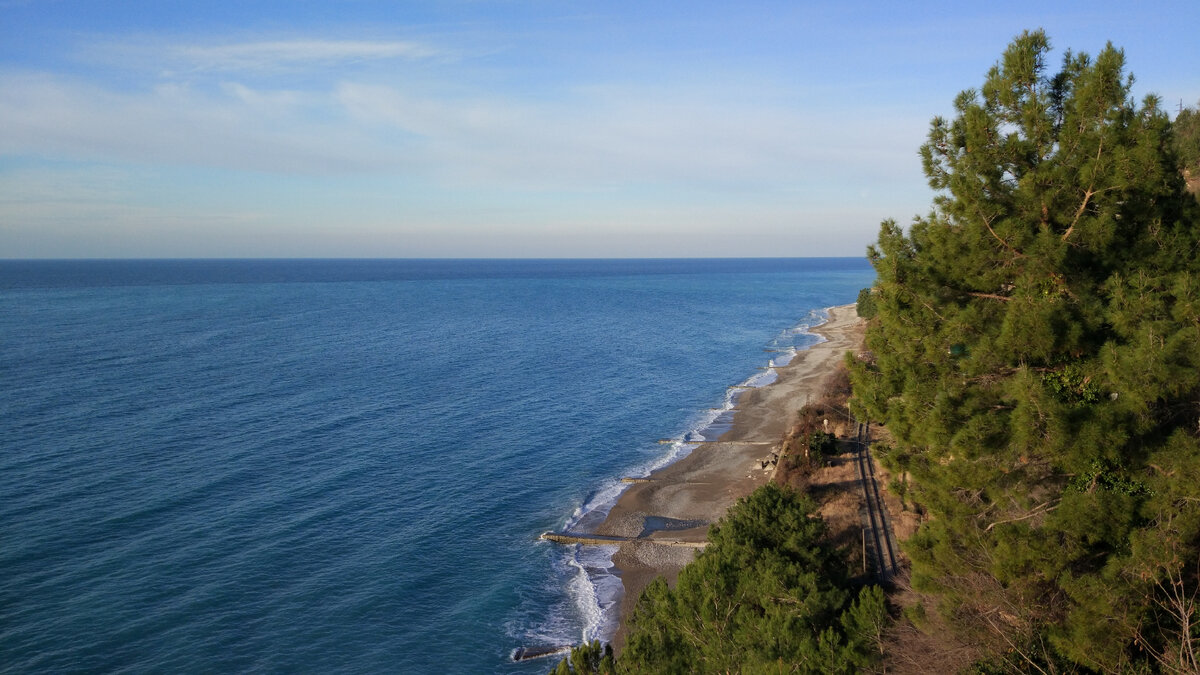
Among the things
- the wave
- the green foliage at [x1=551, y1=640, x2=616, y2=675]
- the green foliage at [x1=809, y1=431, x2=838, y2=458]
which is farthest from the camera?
the green foliage at [x1=809, y1=431, x2=838, y2=458]

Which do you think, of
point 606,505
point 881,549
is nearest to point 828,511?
point 881,549

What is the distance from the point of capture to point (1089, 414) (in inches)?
480

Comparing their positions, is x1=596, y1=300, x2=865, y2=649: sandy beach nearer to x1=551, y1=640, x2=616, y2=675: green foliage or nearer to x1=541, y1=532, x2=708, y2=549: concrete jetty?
x1=541, y1=532, x2=708, y2=549: concrete jetty

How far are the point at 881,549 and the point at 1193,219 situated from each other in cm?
1547

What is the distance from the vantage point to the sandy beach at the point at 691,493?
3097 centimetres

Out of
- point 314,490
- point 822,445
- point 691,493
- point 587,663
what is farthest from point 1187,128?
point 314,490

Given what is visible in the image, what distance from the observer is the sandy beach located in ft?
102

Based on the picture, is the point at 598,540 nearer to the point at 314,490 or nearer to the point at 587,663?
the point at 314,490

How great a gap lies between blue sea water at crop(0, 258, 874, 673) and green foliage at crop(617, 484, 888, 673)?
8596mm

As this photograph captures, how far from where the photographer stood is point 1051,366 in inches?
522

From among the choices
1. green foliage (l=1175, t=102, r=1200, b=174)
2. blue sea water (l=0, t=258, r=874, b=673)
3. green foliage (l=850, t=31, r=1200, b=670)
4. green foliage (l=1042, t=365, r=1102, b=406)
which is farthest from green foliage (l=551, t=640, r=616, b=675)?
green foliage (l=1175, t=102, r=1200, b=174)

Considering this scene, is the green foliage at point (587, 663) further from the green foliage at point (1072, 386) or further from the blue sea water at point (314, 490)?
the green foliage at point (1072, 386)

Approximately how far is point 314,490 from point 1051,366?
115 feet

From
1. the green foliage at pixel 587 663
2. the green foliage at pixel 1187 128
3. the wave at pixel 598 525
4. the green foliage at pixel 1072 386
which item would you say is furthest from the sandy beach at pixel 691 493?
the green foliage at pixel 1187 128
